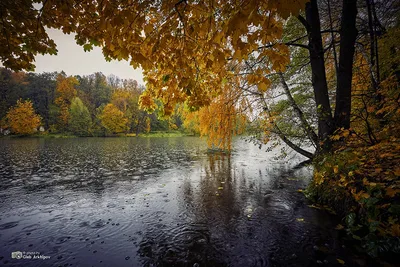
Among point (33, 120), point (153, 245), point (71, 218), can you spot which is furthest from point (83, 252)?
point (33, 120)

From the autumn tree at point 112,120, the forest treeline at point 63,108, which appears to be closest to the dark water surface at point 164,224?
the forest treeline at point 63,108

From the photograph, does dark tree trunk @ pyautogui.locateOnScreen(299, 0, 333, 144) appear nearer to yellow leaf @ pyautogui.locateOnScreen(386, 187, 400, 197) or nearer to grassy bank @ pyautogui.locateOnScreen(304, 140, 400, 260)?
grassy bank @ pyautogui.locateOnScreen(304, 140, 400, 260)

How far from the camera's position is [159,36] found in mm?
3736

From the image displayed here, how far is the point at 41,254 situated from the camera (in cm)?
400

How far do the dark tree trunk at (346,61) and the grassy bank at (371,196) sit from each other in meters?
1.02

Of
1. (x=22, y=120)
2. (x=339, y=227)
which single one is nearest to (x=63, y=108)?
(x=22, y=120)

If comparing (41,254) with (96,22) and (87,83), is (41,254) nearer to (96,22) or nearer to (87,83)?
(96,22)

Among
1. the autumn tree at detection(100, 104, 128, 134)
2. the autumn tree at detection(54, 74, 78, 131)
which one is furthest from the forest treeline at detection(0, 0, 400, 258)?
the autumn tree at detection(54, 74, 78, 131)

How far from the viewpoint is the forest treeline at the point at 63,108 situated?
49844mm

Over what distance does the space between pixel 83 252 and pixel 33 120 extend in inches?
2411

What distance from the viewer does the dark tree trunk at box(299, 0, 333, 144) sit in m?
5.83

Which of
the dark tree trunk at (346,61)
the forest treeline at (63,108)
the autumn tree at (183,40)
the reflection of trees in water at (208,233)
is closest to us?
the autumn tree at (183,40)

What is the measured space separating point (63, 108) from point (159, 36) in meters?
70.0

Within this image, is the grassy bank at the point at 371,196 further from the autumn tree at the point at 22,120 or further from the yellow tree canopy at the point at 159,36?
the autumn tree at the point at 22,120
